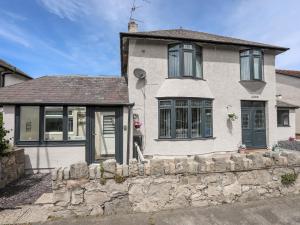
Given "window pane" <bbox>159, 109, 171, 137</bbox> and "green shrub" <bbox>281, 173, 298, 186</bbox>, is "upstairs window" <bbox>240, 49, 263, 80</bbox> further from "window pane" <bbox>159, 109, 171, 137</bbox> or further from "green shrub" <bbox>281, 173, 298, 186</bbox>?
"green shrub" <bbox>281, 173, 298, 186</bbox>

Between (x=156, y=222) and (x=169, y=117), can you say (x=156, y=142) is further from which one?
(x=156, y=222)

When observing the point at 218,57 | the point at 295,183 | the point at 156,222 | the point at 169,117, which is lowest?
the point at 156,222

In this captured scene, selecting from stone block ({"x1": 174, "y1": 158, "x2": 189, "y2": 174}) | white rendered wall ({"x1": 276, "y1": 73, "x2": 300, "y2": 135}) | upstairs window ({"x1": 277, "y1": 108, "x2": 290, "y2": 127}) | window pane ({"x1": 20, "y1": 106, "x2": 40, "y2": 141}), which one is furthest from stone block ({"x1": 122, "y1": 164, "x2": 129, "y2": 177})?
white rendered wall ({"x1": 276, "y1": 73, "x2": 300, "y2": 135})

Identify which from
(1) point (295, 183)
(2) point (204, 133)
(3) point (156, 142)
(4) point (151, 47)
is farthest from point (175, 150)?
(1) point (295, 183)

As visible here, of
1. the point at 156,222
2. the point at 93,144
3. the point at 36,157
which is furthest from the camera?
the point at 93,144

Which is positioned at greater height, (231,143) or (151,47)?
(151,47)

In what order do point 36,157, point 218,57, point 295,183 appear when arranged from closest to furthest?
point 295,183, point 36,157, point 218,57

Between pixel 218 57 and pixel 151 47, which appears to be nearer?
pixel 151 47

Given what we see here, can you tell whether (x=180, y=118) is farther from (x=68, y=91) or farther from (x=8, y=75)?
(x=8, y=75)

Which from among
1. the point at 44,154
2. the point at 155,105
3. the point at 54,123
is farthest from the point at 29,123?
the point at 155,105

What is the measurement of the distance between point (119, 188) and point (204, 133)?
25.2ft

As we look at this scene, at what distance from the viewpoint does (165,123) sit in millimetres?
11000

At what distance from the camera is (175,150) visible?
10.8 meters

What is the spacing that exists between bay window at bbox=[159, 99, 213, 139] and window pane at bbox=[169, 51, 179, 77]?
143 cm
